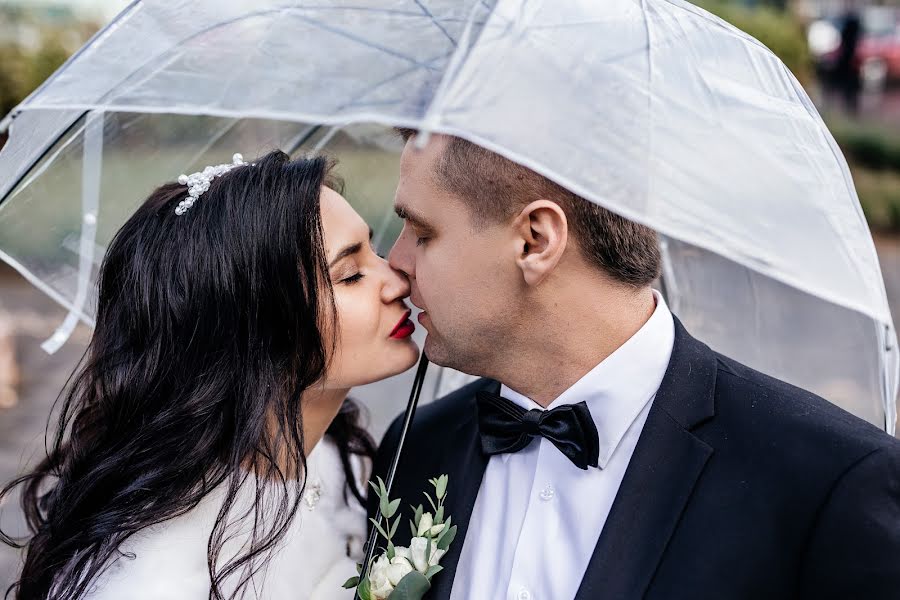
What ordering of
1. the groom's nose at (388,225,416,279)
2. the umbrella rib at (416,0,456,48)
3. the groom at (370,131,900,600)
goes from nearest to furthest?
the umbrella rib at (416,0,456,48) < the groom at (370,131,900,600) < the groom's nose at (388,225,416,279)

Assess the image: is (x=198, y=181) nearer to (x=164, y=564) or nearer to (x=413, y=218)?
(x=413, y=218)

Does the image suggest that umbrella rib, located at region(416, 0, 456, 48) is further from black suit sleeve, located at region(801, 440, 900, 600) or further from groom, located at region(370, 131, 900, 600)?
black suit sleeve, located at region(801, 440, 900, 600)

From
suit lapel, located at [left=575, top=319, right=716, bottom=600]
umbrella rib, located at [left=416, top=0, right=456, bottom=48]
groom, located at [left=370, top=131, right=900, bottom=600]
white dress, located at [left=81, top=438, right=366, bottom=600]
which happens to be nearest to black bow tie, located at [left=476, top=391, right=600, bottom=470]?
groom, located at [left=370, top=131, right=900, bottom=600]

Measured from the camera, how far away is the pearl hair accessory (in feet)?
9.01

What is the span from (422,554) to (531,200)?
89cm

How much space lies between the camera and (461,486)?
254 centimetres

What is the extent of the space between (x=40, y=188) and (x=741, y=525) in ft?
6.78

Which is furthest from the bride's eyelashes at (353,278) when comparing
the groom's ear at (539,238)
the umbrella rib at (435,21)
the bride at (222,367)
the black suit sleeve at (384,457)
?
the umbrella rib at (435,21)

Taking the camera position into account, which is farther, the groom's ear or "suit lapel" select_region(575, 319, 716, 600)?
the groom's ear

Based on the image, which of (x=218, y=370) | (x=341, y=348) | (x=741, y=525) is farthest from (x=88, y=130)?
(x=741, y=525)

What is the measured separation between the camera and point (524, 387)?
2504 millimetres

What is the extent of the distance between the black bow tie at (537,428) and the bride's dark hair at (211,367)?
1.76 ft

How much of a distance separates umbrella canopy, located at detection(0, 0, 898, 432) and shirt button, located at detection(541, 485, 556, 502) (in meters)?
0.76

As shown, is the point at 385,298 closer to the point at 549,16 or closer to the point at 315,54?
the point at 315,54
